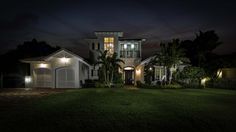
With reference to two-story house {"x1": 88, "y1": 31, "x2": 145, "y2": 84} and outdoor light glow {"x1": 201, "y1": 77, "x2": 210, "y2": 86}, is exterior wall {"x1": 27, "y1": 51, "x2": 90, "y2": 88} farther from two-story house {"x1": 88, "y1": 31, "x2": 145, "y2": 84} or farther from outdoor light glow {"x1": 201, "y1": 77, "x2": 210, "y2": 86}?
outdoor light glow {"x1": 201, "y1": 77, "x2": 210, "y2": 86}

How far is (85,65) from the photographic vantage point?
26.1 m

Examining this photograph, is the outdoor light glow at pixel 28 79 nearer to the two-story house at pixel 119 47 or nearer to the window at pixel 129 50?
the two-story house at pixel 119 47

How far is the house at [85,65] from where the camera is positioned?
74.9 feet

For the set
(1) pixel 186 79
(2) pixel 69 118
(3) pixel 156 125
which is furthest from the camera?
(1) pixel 186 79

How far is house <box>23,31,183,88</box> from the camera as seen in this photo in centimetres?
2284

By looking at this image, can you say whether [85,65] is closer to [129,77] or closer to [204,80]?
[129,77]

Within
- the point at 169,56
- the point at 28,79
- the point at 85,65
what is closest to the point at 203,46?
the point at 169,56

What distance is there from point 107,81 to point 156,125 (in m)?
17.3

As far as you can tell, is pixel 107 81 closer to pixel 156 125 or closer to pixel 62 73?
pixel 62 73

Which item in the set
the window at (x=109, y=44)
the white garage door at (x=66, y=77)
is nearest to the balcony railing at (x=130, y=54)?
the window at (x=109, y=44)

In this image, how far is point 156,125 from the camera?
638 cm

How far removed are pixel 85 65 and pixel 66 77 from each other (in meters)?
3.80

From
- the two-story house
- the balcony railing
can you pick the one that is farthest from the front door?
the balcony railing

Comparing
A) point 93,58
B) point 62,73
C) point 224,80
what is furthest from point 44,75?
point 224,80
